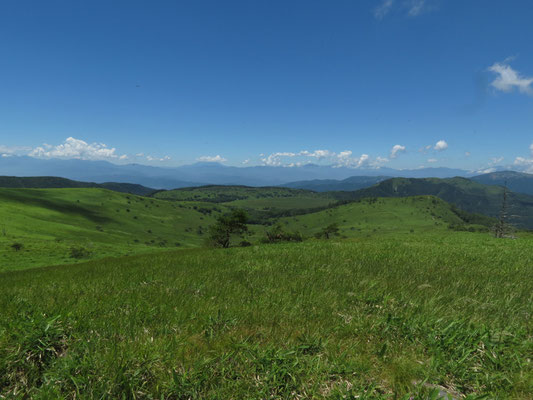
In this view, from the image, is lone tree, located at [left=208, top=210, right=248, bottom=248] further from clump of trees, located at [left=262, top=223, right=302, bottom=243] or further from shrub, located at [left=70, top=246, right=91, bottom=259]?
→ shrub, located at [left=70, top=246, right=91, bottom=259]

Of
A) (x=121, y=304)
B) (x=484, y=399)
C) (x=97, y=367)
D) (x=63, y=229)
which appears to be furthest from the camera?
(x=63, y=229)

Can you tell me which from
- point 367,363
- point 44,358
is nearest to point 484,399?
point 367,363

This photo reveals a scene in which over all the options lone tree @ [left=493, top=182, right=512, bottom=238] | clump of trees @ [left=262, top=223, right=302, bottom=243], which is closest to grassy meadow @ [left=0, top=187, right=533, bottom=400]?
clump of trees @ [left=262, top=223, right=302, bottom=243]

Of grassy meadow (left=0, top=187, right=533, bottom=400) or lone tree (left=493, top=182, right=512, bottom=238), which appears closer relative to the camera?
grassy meadow (left=0, top=187, right=533, bottom=400)

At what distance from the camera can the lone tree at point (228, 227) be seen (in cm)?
6944

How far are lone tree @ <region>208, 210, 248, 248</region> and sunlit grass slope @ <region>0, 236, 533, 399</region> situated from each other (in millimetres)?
62347

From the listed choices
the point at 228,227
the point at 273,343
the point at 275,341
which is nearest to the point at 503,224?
the point at 228,227

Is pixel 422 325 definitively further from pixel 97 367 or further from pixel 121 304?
pixel 121 304

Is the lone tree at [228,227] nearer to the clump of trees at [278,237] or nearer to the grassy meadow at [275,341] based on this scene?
the clump of trees at [278,237]

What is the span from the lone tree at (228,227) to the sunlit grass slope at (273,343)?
6235cm

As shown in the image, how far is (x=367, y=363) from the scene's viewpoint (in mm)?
3035

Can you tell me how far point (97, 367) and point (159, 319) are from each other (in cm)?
162

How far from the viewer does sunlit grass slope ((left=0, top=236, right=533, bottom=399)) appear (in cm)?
270

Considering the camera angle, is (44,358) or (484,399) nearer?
(484,399)
